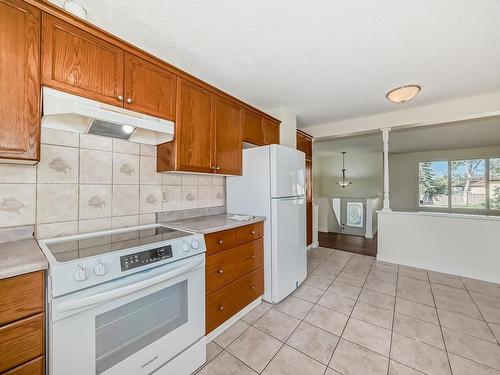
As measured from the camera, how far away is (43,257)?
38.0 inches

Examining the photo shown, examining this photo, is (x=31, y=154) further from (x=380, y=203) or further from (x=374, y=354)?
(x=380, y=203)

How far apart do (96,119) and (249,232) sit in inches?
57.1

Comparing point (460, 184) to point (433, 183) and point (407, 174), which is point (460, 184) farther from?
point (407, 174)

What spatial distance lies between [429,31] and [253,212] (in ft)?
6.48

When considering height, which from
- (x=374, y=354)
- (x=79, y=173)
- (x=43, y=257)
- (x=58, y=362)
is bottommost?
(x=374, y=354)

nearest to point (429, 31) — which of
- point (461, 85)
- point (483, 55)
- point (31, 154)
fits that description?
point (483, 55)

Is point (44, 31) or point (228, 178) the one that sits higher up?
point (44, 31)

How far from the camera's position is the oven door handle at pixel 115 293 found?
91cm

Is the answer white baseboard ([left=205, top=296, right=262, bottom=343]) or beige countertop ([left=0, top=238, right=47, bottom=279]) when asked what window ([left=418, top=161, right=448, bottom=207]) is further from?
beige countertop ([left=0, top=238, right=47, bottom=279])

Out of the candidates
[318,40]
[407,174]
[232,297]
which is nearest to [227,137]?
[318,40]

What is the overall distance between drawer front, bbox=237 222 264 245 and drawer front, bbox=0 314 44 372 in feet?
4.23

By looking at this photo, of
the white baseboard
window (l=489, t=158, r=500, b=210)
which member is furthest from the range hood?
window (l=489, t=158, r=500, b=210)

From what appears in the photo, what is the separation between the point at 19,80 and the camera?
105 cm

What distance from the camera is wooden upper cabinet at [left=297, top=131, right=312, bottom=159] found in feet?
12.1
